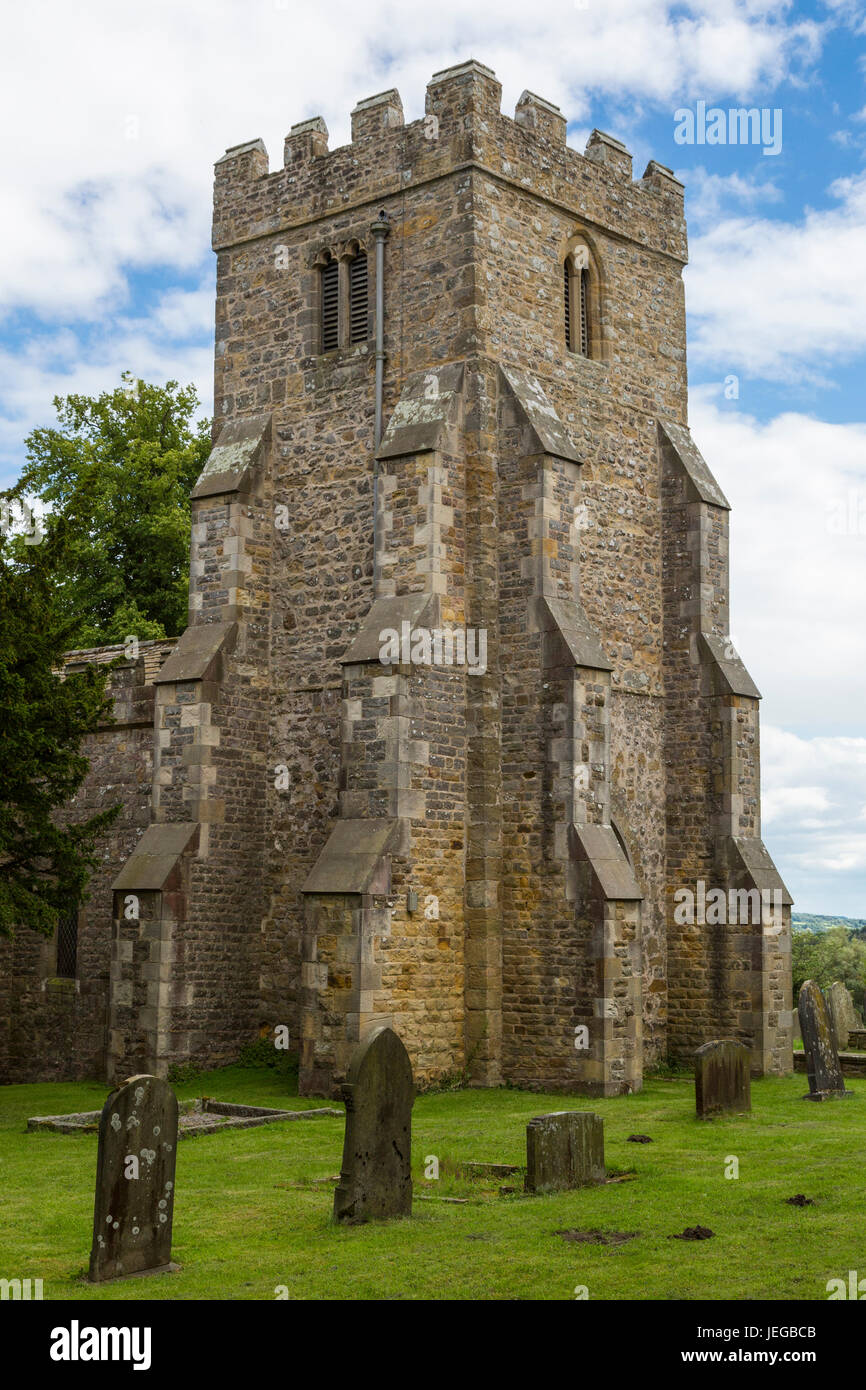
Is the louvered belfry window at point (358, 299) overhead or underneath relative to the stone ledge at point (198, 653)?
overhead

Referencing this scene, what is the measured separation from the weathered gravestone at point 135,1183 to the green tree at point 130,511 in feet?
64.7

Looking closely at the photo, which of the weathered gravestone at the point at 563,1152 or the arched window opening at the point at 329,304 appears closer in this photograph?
the weathered gravestone at the point at 563,1152

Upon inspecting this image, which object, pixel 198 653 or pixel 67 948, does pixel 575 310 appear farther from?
pixel 67 948

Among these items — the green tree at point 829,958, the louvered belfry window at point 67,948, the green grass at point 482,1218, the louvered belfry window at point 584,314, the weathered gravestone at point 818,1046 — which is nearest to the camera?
the green grass at point 482,1218

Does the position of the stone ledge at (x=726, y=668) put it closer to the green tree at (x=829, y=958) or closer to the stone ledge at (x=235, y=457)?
the stone ledge at (x=235, y=457)

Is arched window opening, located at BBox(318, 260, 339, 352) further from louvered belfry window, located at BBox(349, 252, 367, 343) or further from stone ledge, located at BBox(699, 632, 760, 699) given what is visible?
stone ledge, located at BBox(699, 632, 760, 699)

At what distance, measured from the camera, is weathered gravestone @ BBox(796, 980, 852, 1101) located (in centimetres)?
1739

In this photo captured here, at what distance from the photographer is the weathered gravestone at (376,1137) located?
34.4 feet

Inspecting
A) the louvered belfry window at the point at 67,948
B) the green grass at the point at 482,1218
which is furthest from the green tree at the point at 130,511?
the green grass at the point at 482,1218

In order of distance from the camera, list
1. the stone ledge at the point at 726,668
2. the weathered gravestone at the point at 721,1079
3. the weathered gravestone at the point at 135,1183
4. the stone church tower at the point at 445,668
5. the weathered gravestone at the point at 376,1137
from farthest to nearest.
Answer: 1. the stone ledge at the point at 726,668
2. the stone church tower at the point at 445,668
3. the weathered gravestone at the point at 721,1079
4. the weathered gravestone at the point at 376,1137
5. the weathered gravestone at the point at 135,1183

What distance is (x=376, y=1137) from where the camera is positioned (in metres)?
10.6

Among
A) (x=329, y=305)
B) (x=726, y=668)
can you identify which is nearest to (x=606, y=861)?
(x=726, y=668)

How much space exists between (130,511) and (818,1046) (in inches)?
741
